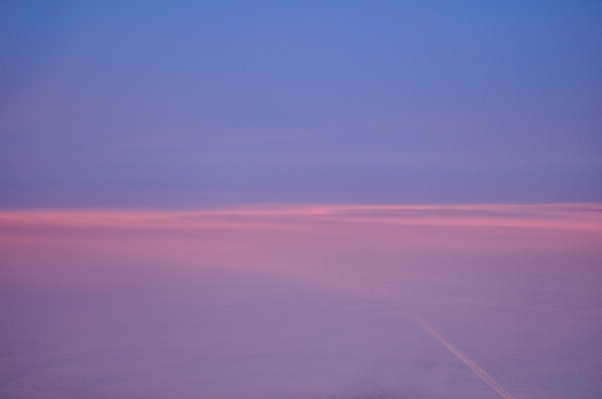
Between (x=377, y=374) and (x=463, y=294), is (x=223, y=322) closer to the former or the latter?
(x=377, y=374)

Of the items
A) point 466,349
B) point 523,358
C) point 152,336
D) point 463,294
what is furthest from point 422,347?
point 152,336

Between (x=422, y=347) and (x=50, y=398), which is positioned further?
(x=422, y=347)

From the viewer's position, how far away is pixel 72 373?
285 cm

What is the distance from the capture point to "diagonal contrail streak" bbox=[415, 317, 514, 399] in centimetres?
280

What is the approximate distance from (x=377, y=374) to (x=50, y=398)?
1.59 metres

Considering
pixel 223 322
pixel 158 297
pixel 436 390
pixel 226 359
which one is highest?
pixel 158 297

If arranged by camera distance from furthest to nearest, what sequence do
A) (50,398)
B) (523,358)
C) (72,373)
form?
(523,358), (72,373), (50,398)

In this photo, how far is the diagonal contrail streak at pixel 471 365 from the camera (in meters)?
2.80

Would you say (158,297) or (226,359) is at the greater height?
(158,297)

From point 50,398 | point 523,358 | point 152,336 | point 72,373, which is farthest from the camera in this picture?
point 152,336

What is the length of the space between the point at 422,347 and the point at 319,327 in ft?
2.00

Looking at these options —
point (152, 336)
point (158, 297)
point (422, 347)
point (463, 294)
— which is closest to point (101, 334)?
point (152, 336)

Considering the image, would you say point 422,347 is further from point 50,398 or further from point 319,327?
point 50,398

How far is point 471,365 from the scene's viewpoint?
300cm
